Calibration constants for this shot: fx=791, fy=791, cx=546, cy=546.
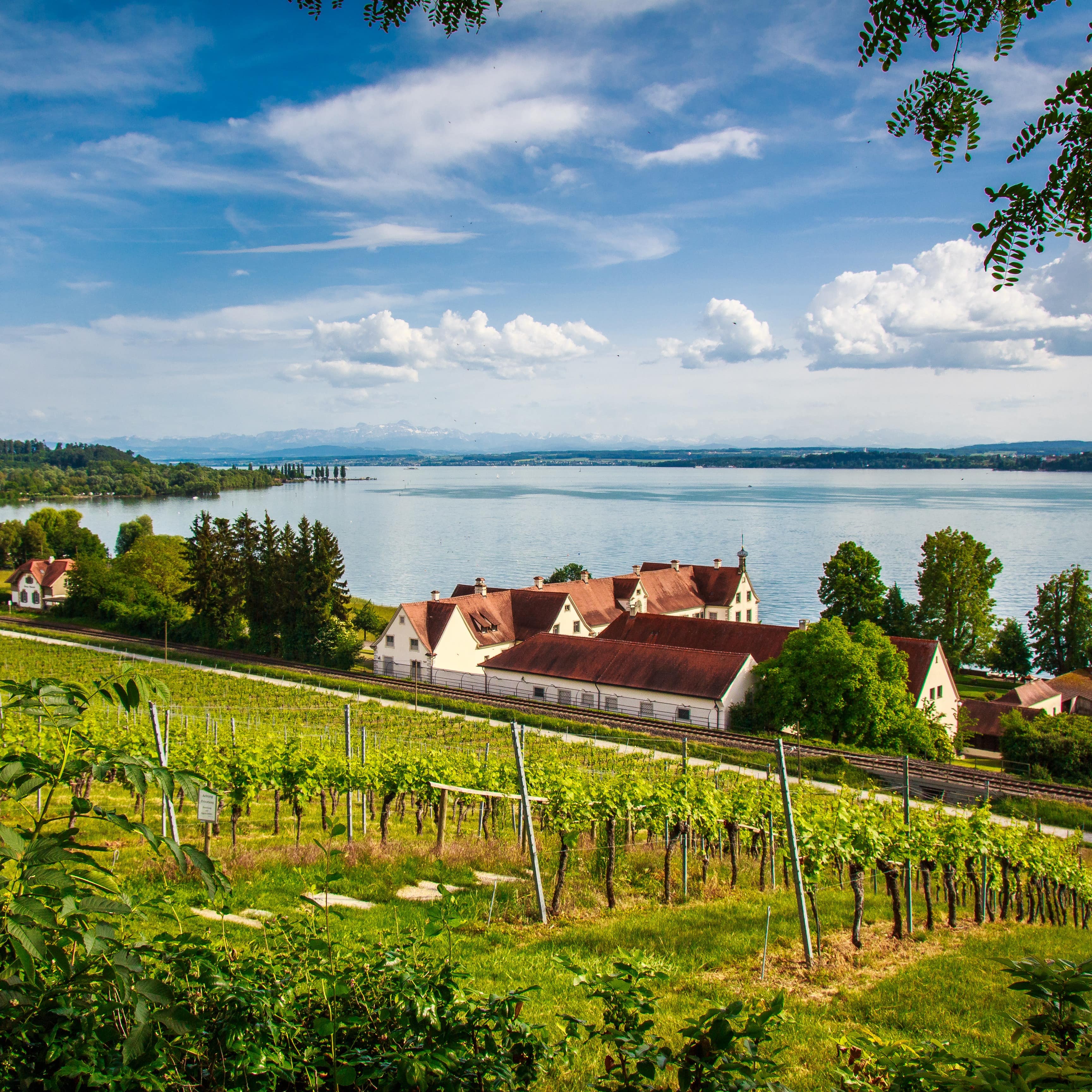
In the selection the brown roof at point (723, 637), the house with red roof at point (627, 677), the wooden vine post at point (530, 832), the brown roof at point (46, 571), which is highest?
the wooden vine post at point (530, 832)

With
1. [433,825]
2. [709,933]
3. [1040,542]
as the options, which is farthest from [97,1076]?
[1040,542]

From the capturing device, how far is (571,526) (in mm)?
161375

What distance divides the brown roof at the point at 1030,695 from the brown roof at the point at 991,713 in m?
0.77

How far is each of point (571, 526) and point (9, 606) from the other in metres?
103

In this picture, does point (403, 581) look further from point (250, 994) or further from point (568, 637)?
point (250, 994)

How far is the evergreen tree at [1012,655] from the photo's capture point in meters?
62.0

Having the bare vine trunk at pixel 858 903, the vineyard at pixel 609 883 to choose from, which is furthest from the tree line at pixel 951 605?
the bare vine trunk at pixel 858 903

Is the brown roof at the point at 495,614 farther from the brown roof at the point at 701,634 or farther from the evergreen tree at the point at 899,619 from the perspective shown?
the evergreen tree at the point at 899,619

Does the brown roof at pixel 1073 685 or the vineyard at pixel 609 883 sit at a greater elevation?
the vineyard at pixel 609 883

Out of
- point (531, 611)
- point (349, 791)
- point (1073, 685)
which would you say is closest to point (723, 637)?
point (531, 611)

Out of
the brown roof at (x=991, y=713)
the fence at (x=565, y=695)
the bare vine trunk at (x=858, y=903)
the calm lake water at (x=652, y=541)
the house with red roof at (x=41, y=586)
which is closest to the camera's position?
the bare vine trunk at (x=858, y=903)

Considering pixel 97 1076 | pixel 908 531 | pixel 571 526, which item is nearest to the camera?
pixel 97 1076

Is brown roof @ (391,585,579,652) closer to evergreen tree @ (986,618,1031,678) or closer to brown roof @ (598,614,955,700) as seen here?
brown roof @ (598,614,955,700)

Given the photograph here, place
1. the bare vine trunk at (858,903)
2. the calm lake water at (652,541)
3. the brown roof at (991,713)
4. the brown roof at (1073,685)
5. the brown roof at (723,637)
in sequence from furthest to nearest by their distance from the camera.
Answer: the calm lake water at (652,541) < the brown roof at (1073,685) < the brown roof at (991,713) < the brown roof at (723,637) < the bare vine trunk at (858,903)
